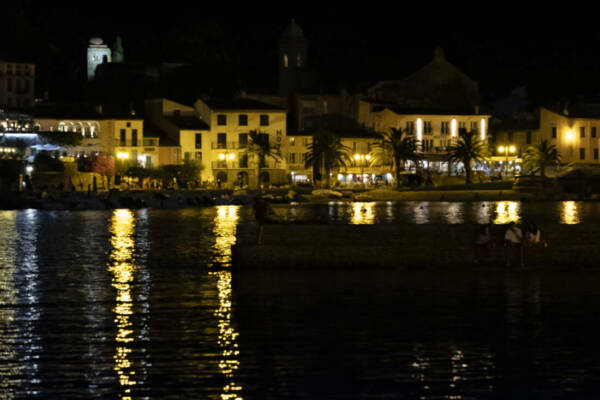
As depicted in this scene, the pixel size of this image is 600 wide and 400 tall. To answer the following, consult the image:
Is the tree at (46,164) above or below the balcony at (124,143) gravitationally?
below

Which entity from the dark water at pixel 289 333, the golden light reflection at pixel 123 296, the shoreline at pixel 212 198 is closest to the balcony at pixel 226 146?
the shoreline at pixel 212 198

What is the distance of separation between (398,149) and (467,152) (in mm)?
6657

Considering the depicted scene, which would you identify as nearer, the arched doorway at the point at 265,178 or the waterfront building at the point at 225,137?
the waterfront building at the point at 225,137

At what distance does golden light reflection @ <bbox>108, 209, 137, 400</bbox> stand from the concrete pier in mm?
3733

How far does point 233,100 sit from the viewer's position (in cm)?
10900

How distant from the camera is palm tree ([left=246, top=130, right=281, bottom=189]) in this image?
104m

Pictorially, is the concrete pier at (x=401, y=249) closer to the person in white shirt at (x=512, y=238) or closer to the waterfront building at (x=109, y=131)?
the person in white shirt at (x=512, y=238)

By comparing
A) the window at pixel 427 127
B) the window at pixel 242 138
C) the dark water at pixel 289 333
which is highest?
the window at pixel 427 127

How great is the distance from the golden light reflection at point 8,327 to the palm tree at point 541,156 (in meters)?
75.3

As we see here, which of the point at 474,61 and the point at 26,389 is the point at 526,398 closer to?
Result: the point at 26,389

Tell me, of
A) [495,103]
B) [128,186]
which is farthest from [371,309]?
[495,103]

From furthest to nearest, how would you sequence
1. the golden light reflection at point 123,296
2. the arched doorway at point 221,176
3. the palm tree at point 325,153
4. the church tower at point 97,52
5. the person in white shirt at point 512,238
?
1. the church tower at point 97,52
2. the arched doorway at point 221,176
3. the palm tree at point 325,153
4. the person in white shirt at point 512,238
5. the golden light reflection at point 123,296

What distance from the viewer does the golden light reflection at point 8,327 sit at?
16.5 meters

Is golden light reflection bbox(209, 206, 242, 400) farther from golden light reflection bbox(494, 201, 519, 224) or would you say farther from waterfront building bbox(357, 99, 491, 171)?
waterfront building bbox(357, 99, 491, 171)
